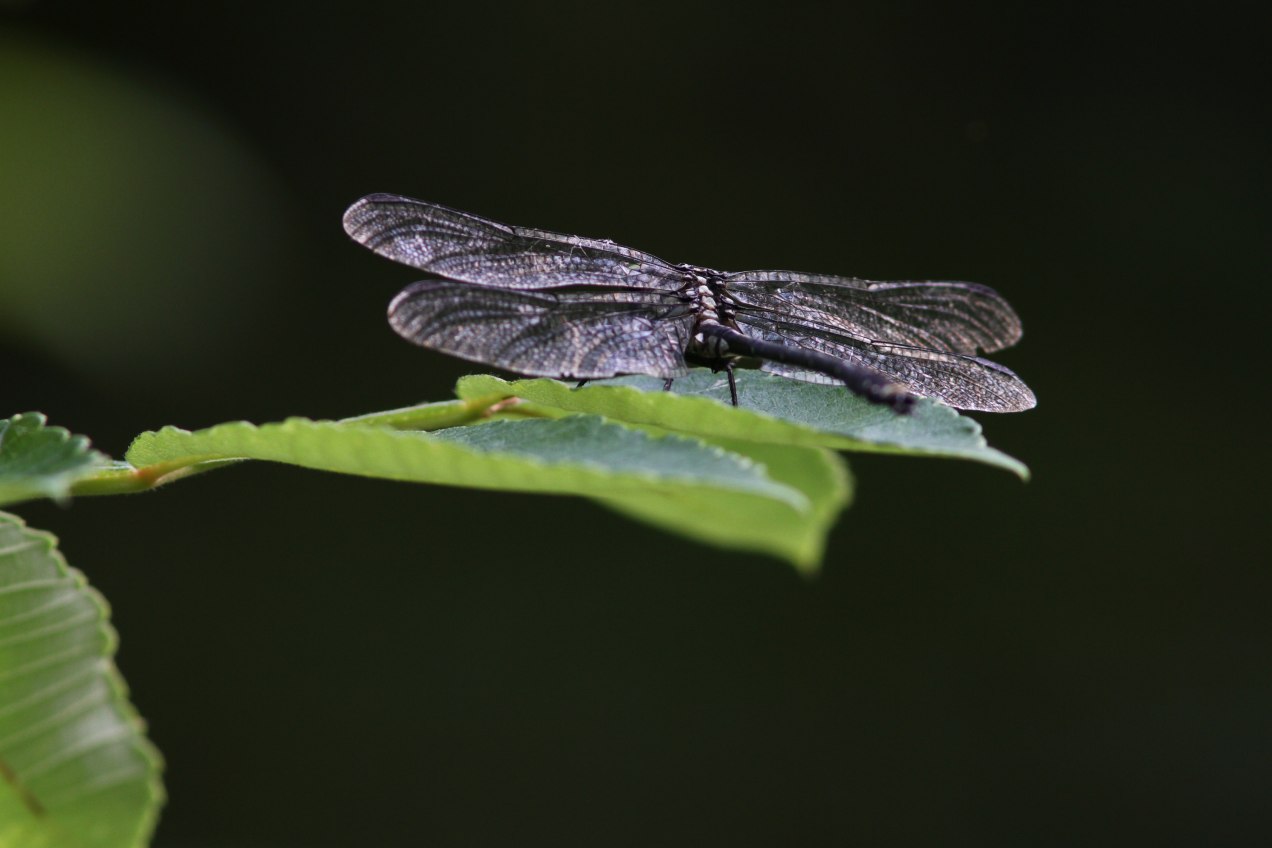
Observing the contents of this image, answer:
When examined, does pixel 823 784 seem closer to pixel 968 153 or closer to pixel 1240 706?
pixel 1240 706

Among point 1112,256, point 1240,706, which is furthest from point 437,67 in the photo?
point 1240,706

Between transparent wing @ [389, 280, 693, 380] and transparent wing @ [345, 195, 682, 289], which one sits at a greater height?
transparent wing @ [345, 195, 682, 289]

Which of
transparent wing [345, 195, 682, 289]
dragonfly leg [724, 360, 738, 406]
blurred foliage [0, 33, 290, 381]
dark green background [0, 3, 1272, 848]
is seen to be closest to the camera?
dragonfly leg [724, 360, 738, 406]

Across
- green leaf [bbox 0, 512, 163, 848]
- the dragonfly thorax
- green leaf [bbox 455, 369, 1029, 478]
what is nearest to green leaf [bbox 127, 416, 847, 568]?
green leaf [bbox 455, 369, 1029, 478]

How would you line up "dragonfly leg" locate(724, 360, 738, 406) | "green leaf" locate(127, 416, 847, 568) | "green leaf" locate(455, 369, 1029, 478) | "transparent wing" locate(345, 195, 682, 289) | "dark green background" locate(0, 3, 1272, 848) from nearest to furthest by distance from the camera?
"green leaf" locate(127, 416, 847, 568) < "green leaf" locate(455, 369, 1029, 478) < "dragonfly leg" locate(724, 360, 738, 406) < "transparent wing" locate(345, 195, 682, 289) < "dark green background" locate(0, 3, 1272, 848)

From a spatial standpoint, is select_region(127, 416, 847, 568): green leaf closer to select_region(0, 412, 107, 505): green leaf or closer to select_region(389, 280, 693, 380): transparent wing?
select_region(0, 412, 107, 505): green leaf

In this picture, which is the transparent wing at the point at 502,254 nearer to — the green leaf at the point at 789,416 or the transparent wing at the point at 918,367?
the transparent wing at the point at 918,367
